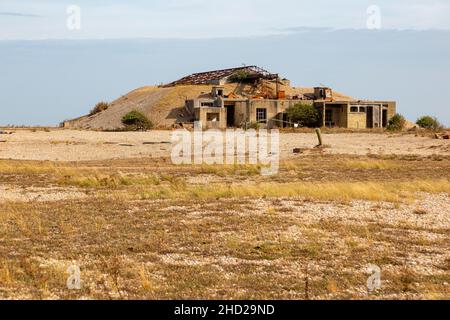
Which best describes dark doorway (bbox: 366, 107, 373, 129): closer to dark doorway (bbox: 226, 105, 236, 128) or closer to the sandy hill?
the sandy hill

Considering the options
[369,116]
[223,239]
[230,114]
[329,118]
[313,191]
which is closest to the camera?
[223,239]

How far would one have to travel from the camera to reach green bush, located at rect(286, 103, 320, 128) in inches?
2504

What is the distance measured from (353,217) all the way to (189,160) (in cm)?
1952

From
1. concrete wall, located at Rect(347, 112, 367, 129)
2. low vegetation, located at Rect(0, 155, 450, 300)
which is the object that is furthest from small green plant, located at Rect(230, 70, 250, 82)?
low vegetation, located at Rect(0, 155, 450, 300)

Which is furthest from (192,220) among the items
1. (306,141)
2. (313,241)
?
(306,141)

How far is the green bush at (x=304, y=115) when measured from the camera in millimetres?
63594

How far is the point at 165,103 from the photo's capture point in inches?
2837

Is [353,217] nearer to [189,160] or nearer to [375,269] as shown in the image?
[375,269]

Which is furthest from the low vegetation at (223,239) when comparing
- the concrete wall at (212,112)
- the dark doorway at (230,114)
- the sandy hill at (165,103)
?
the sandy hill at (165,103)

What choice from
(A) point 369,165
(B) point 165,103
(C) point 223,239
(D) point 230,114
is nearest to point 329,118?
(D) point 230,114

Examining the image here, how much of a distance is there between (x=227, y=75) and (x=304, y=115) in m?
17.3

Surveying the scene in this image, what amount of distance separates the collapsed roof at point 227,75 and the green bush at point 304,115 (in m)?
13.3

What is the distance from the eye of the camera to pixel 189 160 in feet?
117

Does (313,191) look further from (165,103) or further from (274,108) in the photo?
(165,103)
